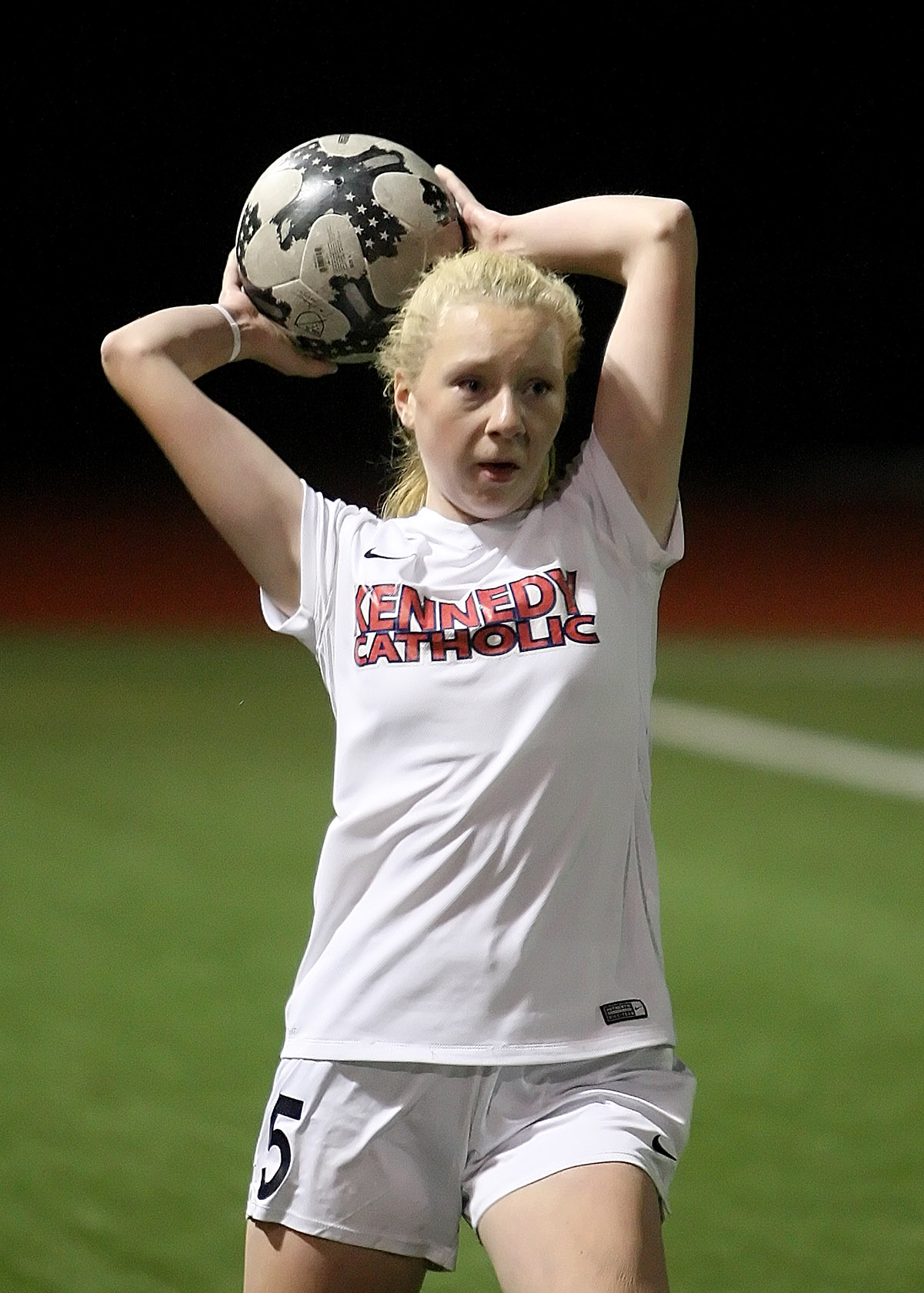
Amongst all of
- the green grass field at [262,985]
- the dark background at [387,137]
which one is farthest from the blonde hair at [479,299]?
the dark background at [387,137]

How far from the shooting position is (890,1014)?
4.96 metres

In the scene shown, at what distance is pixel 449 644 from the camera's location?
237 centimetres

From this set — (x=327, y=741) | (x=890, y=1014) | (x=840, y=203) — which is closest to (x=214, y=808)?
(x=327, y=741)

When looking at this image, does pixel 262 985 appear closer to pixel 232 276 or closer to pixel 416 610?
pixel 232 276

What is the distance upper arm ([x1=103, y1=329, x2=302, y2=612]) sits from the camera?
2521 millimetres

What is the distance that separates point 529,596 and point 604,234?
0.61 m

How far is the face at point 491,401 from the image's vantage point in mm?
2375

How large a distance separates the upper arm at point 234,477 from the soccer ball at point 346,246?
29 centimetres

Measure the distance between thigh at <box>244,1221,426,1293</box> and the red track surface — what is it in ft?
30.4

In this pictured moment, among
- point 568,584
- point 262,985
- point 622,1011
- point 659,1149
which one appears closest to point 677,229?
point 568,584

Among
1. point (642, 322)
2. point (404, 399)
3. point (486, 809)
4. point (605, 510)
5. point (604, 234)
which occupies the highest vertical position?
point (604, 234)

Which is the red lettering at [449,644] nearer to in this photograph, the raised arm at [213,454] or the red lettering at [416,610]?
the red lettering at [416,610]

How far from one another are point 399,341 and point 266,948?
329cm

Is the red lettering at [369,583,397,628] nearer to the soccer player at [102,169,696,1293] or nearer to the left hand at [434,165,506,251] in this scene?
the soccer player at [102,169,696,1293]
